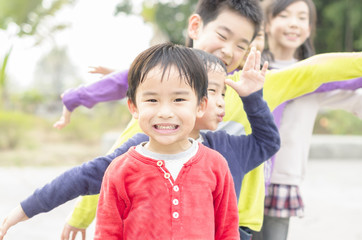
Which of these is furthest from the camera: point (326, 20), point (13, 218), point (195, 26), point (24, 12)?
point (326, 20)

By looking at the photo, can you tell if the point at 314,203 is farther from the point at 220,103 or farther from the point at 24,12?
the point at 24,12

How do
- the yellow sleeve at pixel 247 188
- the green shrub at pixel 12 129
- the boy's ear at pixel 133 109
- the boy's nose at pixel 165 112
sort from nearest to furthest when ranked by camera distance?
the boy's nose at pixel 165 112
the boy's ear at pixel 133 109
the yellow sleeve at pixel 247 188
the green shrub at pixel 12 129

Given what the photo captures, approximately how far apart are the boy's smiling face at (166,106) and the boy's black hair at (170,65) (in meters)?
0.01

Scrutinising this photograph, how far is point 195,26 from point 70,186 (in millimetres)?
838

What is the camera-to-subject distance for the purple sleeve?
6.23 feet

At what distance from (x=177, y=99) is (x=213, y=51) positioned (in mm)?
531

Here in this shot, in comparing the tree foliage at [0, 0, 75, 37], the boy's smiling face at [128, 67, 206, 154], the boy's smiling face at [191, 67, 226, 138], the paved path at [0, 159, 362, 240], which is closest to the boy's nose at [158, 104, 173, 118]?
the boy's smiling face at [128, 67, 206, 154]

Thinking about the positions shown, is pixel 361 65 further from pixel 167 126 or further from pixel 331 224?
pixel 331 224

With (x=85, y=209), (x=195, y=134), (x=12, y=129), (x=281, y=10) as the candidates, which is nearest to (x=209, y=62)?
(x=195, y=134)

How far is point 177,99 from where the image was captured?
4.25ft

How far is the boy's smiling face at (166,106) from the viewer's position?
1.27 m

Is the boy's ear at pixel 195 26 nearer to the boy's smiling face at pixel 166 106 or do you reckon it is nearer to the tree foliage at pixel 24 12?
the boy's smiling face at pixel 166 106

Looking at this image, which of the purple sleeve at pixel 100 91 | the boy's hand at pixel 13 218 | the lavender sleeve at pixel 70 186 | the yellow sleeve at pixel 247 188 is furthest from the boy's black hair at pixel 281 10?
the boy's hand at pixel 13 218

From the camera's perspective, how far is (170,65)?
4.22 ft
